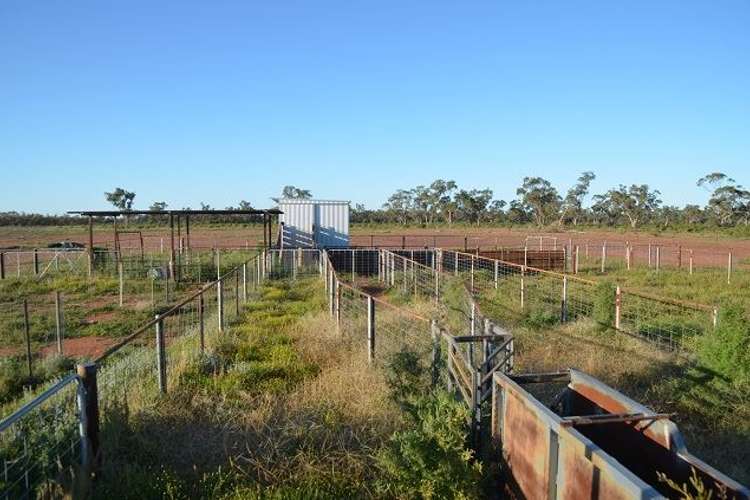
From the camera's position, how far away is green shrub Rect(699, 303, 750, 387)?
6.25 meters

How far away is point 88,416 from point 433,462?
2.53 metres

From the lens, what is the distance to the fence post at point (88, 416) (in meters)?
4.17

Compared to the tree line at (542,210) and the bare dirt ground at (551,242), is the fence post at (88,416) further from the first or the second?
the tree line at (542,210)

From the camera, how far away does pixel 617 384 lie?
7.18m

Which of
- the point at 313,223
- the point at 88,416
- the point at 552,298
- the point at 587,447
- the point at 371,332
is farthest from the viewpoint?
the point at 313,223

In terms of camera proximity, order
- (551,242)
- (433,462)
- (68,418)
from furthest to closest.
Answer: (551,242) < (68,418) < (433,462)

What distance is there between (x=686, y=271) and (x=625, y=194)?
230ft

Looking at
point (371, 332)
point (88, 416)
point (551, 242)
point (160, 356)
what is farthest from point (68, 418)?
point (551, 242)

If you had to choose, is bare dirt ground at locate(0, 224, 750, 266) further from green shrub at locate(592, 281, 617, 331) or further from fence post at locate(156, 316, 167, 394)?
fence post at locate(156, 316, 167, 394)

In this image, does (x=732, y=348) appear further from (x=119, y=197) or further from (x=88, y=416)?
(x=119, y=197)

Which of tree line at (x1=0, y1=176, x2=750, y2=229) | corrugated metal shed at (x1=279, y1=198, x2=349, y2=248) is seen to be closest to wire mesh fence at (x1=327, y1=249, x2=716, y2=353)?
corrugated metal shed at (x1=279, y1=198, x2=349, y2=248)

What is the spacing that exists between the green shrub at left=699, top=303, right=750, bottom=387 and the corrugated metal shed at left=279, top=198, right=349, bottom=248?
885 inches

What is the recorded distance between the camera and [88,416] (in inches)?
169

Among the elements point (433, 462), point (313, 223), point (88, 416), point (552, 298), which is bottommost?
point (552, 298)
